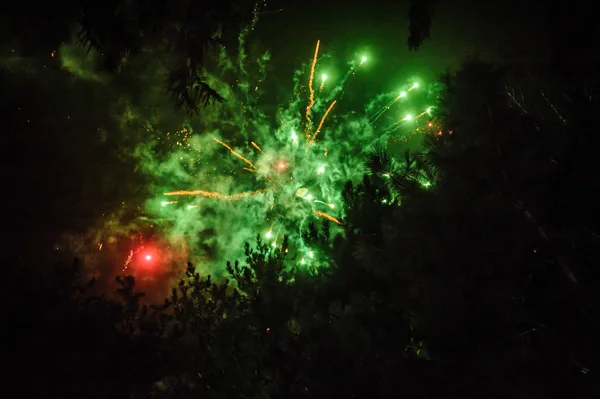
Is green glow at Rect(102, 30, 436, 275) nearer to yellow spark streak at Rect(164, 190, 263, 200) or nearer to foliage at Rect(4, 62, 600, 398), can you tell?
yellow spark streak at Rect(164, 190, 263, 200)

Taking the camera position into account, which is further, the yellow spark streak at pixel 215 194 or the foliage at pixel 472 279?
the yellow spark streak at pixel 215 194

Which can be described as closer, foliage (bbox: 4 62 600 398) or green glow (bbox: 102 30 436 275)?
foliage (bbox: 4 62 600 398)

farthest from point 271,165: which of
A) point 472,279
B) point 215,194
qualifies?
point 472,279

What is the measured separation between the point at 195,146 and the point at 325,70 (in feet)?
22.5

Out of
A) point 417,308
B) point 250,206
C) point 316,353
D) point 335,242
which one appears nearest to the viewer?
point 417,308

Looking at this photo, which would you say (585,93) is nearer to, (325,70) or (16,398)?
(16,398)

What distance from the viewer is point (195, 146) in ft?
56.0

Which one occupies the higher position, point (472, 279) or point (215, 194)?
point (215, 194)

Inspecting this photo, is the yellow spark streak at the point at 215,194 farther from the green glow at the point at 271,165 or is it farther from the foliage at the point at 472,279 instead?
the foliage at the point at 472,279

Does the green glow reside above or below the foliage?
above

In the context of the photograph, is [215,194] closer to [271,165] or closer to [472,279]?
[271,165]

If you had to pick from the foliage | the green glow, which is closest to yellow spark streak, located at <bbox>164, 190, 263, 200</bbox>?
the green glow

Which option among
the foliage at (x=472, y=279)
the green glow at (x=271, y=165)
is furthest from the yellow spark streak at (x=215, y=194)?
the foliage at (x=472, y=279)

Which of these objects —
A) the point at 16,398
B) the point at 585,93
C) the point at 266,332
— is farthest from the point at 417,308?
the point at 16,398
